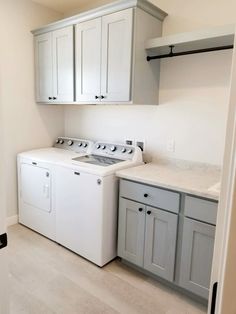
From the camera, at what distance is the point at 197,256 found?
75.0 inches

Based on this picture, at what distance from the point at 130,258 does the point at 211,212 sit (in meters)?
0.92

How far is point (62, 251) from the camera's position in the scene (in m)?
2.66

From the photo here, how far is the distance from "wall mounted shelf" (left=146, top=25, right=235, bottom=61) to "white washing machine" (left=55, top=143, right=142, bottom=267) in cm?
98

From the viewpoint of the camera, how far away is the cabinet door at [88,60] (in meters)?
2.55

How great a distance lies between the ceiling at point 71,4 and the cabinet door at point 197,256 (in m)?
2.60

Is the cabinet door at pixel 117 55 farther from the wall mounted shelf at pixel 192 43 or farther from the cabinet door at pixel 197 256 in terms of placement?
the cabinet door at pixel 197 256

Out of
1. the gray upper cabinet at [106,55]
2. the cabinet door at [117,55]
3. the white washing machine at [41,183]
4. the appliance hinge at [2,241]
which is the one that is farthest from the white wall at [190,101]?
the appliance hinge at [2,241]

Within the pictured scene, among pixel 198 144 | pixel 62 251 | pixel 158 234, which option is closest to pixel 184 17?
pixel 198 144

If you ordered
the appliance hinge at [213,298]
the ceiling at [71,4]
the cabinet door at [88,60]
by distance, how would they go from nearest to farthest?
the appliance hinge at [213,298] < the cabinet door at [88,60] < the ceiling at [71,4]

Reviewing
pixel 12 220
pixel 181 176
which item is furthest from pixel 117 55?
pixel 12 220

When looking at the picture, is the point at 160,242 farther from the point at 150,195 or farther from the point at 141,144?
the point at 141,144

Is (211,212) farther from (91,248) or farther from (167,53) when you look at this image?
(167,53)

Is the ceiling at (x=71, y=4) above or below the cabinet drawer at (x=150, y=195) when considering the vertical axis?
above

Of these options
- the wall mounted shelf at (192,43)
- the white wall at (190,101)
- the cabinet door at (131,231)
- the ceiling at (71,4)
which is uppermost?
the ceiling at (71,4)
